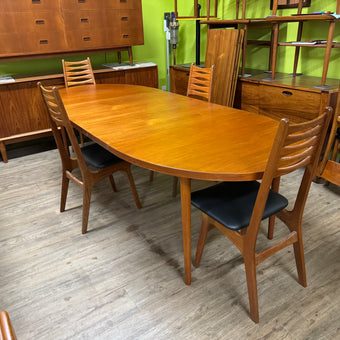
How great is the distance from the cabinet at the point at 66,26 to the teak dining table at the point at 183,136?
1.12 metres

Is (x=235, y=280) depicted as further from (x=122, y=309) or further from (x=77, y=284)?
(x=77, y=284)

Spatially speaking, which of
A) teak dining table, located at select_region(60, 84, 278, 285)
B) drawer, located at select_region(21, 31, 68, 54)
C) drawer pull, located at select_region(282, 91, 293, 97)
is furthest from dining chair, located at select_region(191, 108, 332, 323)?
drawer, located at select_region(21, 31, 68, 54)

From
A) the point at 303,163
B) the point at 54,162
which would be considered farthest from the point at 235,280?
the point at 54,162

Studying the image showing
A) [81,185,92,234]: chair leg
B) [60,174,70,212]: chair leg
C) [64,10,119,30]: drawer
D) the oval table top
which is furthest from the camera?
[64,10,119,30]: drawer

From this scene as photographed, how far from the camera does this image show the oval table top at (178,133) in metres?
1.30

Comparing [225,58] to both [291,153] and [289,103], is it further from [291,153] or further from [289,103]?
[291,153]

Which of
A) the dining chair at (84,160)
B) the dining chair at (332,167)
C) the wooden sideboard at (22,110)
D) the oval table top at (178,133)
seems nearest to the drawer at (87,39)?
the wooden sideboard at (22,110)

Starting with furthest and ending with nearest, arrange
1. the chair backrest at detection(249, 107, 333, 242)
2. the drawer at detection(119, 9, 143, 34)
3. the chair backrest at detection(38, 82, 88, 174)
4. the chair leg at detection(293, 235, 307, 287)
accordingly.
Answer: the drawer at detection(119, 9, 143, 34), the chair backrest at detection(38, 82, 88, 174), the chair leg at detection(293, 235, 307, 287), the chair backrest at detection(249, 107, 333, 242)

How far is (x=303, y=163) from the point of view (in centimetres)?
128

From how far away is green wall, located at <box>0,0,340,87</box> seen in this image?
2906 millimetres

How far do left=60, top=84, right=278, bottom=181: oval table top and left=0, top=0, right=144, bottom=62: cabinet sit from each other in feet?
3.49

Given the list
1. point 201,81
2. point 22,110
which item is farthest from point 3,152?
point 201,81

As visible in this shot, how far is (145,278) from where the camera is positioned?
5.59 ft

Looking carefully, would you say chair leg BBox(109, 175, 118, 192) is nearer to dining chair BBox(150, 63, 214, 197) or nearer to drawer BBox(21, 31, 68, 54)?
dining chair BBox(150, 63, 214, 197)
